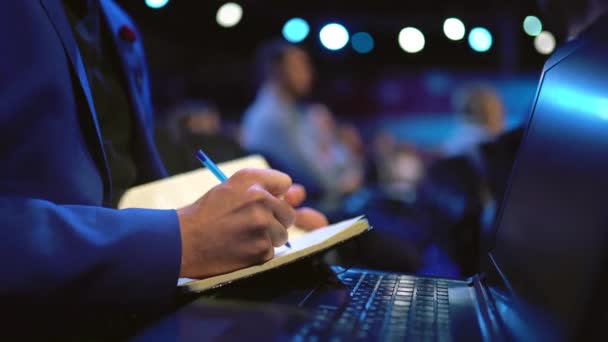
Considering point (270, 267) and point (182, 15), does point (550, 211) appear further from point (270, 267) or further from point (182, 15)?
point (182, 15)

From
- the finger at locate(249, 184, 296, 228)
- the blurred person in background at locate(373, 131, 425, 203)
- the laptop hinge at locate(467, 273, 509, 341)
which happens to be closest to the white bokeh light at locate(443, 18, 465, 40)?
the laptop hinge at locate(467, 273, 509, 341)

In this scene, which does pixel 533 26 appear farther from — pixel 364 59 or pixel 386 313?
pixel 364 59

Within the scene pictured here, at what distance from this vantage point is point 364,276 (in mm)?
691

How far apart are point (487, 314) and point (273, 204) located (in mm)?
269

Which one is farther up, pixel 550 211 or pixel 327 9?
pixel 327 9

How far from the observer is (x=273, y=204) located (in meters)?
0.59

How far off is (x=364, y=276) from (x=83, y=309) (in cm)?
37

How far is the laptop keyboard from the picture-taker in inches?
17.3

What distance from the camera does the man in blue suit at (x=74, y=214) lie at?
0.48 m

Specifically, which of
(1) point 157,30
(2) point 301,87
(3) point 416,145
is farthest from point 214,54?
(2) point 301,87

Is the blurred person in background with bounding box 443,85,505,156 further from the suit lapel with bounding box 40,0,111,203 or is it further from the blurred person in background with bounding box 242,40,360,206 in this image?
the suit lapel with bounding box 40,0,111,203

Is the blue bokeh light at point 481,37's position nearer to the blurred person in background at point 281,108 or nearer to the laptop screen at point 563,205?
the blurred person in background at point 281,108

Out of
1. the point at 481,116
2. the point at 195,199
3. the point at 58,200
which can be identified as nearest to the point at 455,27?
the point at 481,116

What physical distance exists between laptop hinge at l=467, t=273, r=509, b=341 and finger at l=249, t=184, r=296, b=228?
0.24 m
